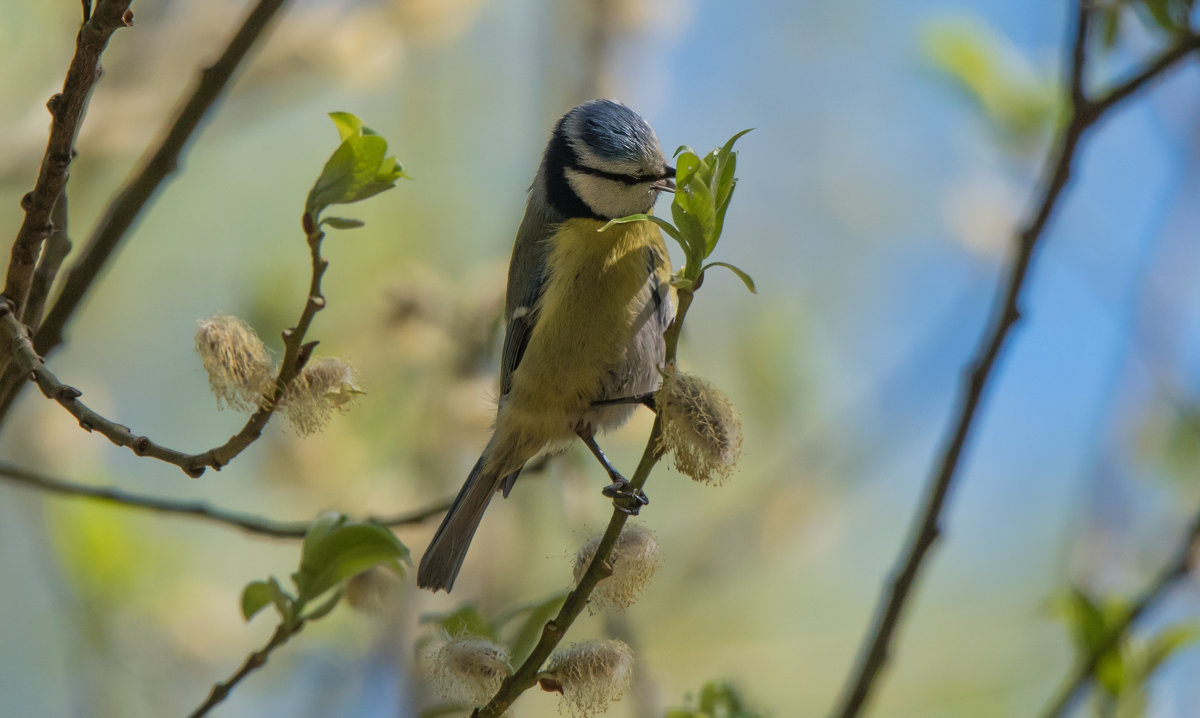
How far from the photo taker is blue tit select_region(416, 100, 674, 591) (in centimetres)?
242

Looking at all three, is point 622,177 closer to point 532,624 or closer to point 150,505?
point 532,624

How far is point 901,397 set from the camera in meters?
3.12

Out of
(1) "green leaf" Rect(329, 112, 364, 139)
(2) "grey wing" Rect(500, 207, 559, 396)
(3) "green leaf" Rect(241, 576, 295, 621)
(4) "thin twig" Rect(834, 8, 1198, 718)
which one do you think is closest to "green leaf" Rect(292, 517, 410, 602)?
(3) "green leaf" Rect(241, 576, 295, 621)

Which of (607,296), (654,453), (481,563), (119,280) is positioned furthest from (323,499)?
(119,280)

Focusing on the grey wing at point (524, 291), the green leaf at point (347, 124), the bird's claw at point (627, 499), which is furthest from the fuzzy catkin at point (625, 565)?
the grey wing at point (524, 291)

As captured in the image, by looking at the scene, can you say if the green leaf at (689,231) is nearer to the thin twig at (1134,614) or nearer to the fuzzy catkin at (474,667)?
the fuzzy catkin at (474,667)

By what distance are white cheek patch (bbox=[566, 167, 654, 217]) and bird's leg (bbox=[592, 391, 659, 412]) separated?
450 mm

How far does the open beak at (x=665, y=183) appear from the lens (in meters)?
2.52

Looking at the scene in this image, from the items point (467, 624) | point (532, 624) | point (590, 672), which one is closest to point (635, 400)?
point (532, 624)

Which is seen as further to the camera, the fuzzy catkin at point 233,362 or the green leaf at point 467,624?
the green leaf at point 467,624

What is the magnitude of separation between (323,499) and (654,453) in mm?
1815

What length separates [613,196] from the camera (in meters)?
2.60

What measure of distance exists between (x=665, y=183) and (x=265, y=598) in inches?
56.3

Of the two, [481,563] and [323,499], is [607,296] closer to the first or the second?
[481,563]
